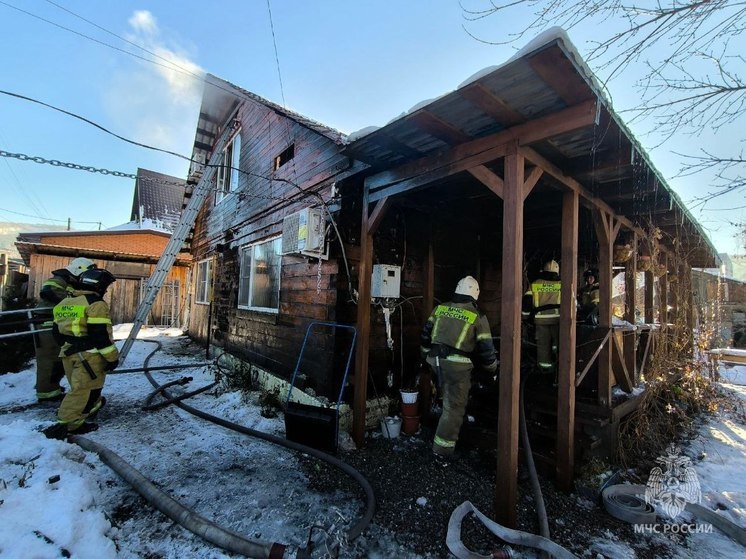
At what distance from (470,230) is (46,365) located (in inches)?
277

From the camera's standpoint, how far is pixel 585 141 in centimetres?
286

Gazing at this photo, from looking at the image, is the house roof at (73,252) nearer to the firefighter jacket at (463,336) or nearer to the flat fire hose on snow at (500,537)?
the firefighter jacket at (463,336)

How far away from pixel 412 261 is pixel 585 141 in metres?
2.76

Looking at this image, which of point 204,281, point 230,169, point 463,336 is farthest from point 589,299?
point 204,281

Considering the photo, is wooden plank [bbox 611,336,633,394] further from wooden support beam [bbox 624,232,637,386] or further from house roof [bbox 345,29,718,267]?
house roof [bbox 345,29,718,267]

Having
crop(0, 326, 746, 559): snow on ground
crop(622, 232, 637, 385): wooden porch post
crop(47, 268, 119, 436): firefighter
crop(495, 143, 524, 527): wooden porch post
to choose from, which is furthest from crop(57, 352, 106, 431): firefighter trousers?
crop(622, 232, 637, 385): wooden porch post

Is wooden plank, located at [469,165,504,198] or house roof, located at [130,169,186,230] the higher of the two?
house roof, located at [130,169,186,230]

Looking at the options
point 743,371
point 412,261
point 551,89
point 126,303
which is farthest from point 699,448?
point 126,303

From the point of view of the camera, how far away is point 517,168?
275 cm

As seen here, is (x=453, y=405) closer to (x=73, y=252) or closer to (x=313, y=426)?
(x=313, y=426)

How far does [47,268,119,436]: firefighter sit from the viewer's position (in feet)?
13.0

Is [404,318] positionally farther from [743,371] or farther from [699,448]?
[743,371]

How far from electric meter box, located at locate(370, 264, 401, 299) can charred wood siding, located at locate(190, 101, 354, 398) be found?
552mm

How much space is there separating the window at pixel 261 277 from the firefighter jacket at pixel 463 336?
3.15 metres
